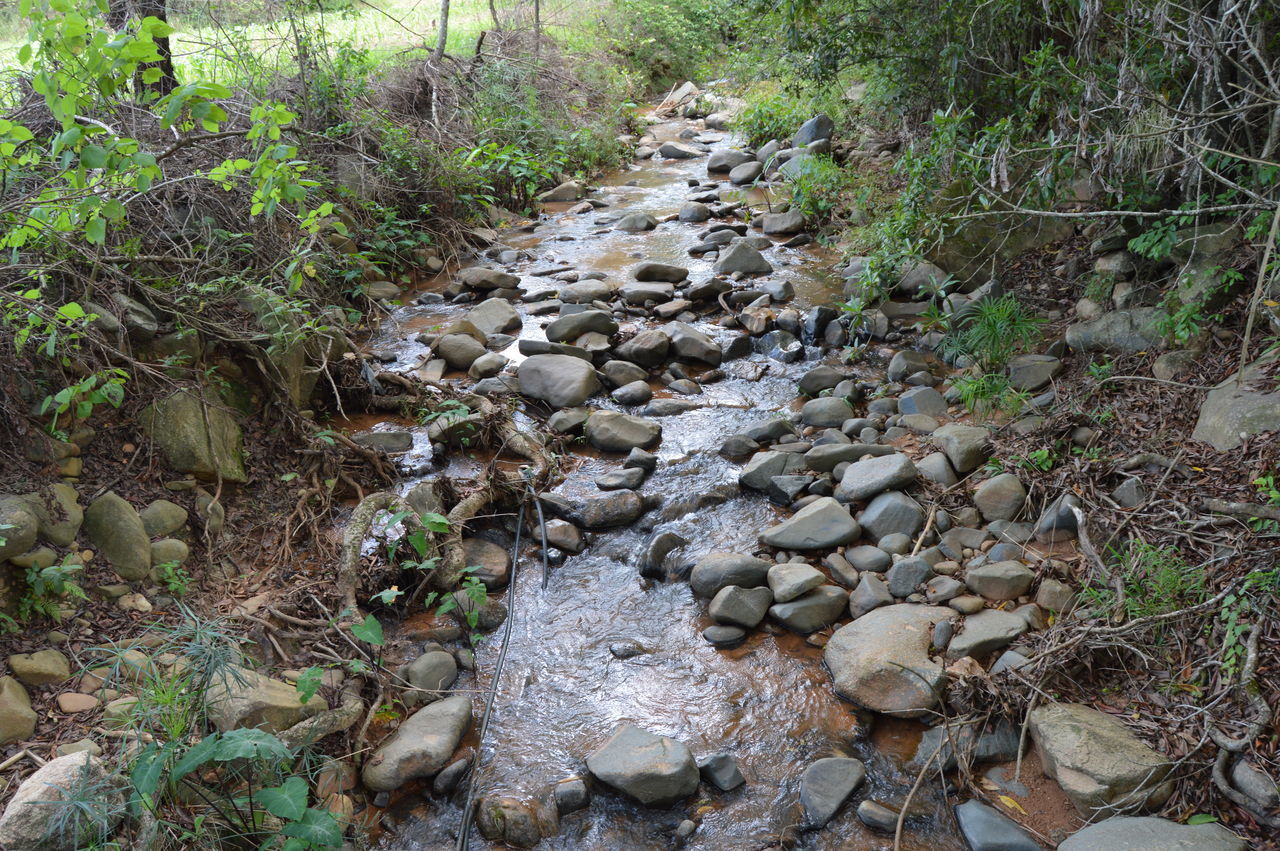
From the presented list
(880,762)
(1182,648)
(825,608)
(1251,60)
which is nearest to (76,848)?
(880,762)

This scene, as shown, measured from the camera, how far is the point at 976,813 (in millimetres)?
2721

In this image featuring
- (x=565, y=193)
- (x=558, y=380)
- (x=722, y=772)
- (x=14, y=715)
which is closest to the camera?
(x=14, y=715)

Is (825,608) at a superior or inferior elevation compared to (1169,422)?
inferior

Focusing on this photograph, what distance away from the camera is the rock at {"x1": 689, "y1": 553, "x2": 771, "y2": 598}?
3.81 metres

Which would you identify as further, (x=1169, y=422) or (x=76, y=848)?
(x=1169, y=422)

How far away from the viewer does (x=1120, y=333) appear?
4.41 metres

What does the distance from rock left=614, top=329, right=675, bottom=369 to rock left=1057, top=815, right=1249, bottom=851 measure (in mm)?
3955

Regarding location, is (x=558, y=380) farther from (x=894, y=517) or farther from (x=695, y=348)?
(x=894, y=517)

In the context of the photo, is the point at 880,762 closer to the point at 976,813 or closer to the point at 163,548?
the point at 976,813

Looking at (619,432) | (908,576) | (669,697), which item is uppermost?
(619,432)

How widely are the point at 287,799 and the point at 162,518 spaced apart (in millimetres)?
1645

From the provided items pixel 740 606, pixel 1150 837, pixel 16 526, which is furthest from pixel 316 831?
pixel 1150 837

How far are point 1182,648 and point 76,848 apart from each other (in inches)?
129

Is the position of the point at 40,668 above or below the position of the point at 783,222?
above
